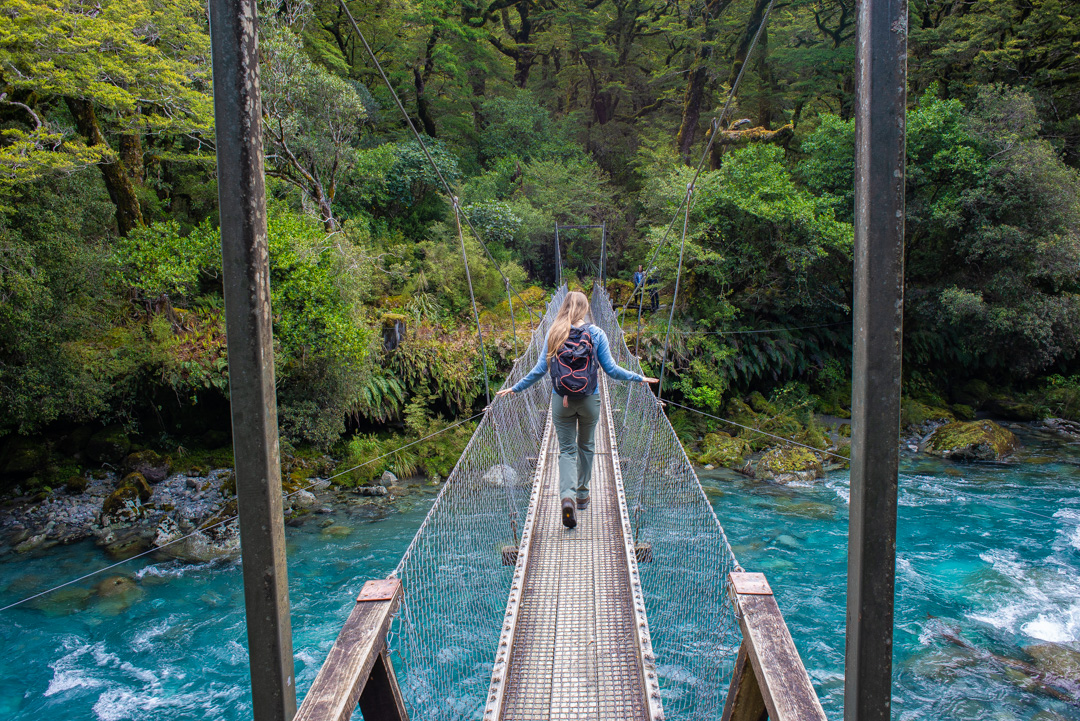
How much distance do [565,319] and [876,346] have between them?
56.2 inches

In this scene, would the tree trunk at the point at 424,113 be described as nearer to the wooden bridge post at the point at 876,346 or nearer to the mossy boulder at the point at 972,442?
the mossy boulder at the point at 972,442

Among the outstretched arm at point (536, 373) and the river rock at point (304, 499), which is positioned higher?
the outstretched arm at point (536, 373)

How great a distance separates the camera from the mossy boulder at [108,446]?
18.9 feet

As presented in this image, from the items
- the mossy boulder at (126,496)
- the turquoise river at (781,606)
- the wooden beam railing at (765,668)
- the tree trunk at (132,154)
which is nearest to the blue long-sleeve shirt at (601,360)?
the wooden beam railing at (765,668)

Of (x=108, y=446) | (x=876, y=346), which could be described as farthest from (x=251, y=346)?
(x=108, y=446)

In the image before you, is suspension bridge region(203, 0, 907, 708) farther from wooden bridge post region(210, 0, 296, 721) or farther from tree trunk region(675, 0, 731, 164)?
tree trunk region(675, 0, 731, 164)

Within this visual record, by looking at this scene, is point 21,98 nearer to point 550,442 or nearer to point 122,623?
point 122,623

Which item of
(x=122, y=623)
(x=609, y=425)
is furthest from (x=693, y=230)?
(x=122, y=623)

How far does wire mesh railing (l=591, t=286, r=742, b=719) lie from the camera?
327 centimetres

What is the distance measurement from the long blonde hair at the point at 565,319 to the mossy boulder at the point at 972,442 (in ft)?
22.7

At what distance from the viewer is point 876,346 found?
902 mm

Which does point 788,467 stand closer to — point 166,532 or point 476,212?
point 166,532

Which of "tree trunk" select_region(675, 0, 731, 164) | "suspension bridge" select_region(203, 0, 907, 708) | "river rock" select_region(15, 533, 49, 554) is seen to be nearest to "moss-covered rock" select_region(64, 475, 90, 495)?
"river rock" select_region(15, 533, 49, 554)

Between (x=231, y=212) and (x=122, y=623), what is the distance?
14.5 feet
